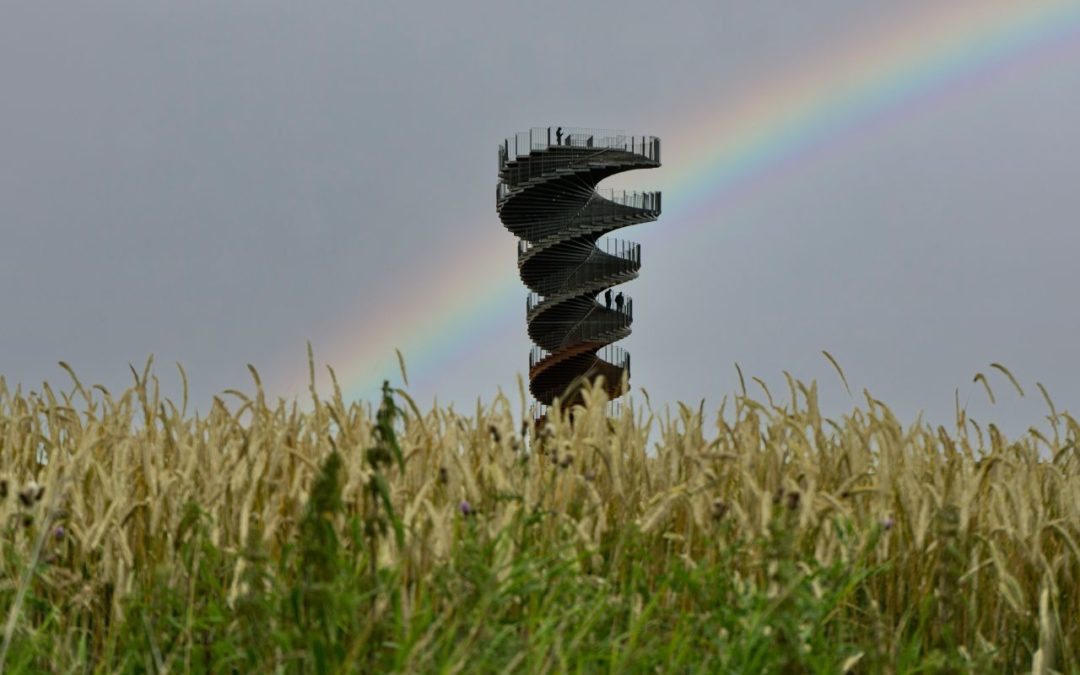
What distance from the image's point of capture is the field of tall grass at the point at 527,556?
2.92 metres

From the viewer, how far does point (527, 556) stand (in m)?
3.37

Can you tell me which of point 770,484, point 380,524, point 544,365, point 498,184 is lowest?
point 380,524

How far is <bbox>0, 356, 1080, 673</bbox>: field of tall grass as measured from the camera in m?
2.92

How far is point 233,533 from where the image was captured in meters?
3.77

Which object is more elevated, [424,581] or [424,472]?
[424,472]

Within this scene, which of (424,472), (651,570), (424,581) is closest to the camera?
(424,581)

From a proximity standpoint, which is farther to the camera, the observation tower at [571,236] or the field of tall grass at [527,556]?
the observation tower at [571,236]

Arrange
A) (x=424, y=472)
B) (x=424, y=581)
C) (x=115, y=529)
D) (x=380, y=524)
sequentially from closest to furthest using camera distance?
1. (x=380, y=524)
2. (x=424, y=581)
3. (x=115, y=529)
4. (x=424, y=472)

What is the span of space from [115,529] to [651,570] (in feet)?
5.65

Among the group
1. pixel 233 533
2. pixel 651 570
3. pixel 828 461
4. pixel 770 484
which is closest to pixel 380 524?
pixel 233 533

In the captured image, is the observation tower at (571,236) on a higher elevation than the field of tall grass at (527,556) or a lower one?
higher

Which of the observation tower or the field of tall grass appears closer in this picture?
the field of tall grass

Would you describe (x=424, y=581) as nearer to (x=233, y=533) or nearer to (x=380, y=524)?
(x=380, y=524)

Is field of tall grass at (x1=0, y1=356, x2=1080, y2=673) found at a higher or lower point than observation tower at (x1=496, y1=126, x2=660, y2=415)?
lower
